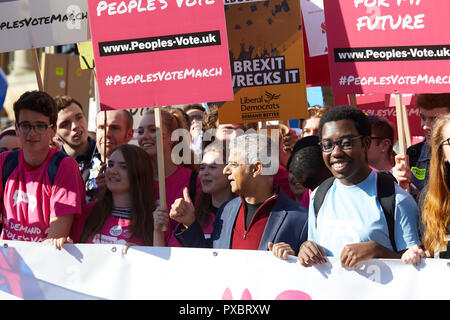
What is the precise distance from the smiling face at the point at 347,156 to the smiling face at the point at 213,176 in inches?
38.7

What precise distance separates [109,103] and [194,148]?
144 cm

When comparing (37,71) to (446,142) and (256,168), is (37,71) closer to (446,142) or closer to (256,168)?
(256,168)

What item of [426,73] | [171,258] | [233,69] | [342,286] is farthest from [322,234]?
[233,69]

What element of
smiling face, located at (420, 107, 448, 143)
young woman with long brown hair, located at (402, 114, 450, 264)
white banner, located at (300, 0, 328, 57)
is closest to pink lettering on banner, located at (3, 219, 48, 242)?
young woman with long brown hair, located at (402, 114, 450, 264)

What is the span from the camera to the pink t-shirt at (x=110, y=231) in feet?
13.6

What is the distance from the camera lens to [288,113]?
4844mm

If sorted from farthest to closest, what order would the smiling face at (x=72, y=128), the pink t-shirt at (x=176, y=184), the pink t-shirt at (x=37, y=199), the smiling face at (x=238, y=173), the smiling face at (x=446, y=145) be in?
the smiling face at (x=72, y=128) → the pink t-shirt at (x=176, y=184) → the pink t-shirt at (x=37, y=199) → the smiling face at (x=238, y=173) → the smiling face at (x=446, y=145)

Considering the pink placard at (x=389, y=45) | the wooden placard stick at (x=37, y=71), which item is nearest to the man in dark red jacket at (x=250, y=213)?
the pink placard at (x=389, y=45)

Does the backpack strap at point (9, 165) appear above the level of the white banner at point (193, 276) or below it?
above

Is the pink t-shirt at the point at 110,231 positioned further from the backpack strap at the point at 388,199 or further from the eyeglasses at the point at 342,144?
the backpack strap at the point at 388,199

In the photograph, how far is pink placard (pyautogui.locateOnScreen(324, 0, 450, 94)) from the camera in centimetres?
426

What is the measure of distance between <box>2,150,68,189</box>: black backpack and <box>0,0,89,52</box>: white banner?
1040 mm

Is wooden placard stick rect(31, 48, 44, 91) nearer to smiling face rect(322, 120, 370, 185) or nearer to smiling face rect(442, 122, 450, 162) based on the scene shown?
smiling face rect(322, 120, 370, 185)

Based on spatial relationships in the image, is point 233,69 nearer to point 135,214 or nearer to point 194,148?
point 194,148
